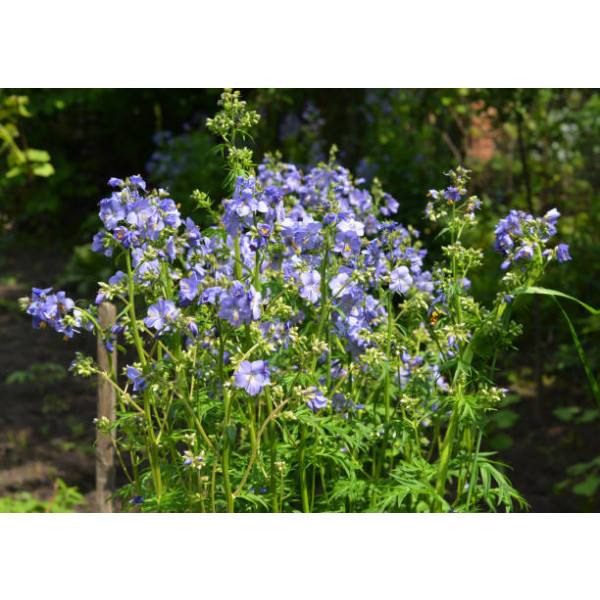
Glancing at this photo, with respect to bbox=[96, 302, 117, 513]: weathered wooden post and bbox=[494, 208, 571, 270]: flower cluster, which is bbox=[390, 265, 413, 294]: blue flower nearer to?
bbox=[494, 208, 571, 270]: flower cluster

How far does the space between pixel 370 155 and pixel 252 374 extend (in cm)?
527

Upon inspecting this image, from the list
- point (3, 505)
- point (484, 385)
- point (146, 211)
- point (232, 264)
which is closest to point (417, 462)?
point (484, 385)

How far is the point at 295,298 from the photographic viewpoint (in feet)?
7.61

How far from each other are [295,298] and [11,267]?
6.12m

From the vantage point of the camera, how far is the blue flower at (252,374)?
1927 mm

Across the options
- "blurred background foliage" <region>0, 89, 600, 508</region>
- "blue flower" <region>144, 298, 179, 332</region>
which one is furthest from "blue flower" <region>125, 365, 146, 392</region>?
"blurred background foliage" <region>0, 89, 600, 508</region>

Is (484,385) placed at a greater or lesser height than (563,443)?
greater

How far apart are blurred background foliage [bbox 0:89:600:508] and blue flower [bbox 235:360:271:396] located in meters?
3.45

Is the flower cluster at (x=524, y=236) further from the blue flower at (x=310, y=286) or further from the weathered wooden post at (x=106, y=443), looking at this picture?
the weathered wooden post at (x=106, y=443)

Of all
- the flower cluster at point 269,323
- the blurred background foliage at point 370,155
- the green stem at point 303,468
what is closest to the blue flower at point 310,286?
the flower cluster at point 269,323

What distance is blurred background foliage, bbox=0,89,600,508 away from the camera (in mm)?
5617

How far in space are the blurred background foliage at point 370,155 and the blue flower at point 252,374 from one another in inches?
136

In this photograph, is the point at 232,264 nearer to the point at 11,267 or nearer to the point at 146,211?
the point at 146,211

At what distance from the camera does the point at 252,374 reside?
6.38ft
